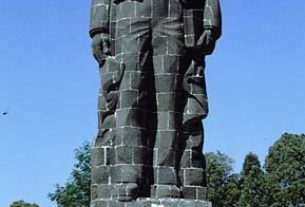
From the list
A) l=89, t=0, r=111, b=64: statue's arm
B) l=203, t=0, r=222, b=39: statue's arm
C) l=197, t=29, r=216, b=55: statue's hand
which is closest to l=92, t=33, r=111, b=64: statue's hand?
l=89, t=0, r=111, b=64: statue's arm

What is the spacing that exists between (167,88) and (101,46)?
6.11ft

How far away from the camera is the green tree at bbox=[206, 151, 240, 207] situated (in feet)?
161

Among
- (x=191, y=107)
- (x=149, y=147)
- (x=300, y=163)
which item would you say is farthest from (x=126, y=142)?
(x=300, y=163)

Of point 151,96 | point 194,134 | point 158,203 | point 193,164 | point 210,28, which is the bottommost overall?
point 158,203

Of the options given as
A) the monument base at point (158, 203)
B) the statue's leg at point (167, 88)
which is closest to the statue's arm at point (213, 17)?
the statue's leg at point (167, 88)

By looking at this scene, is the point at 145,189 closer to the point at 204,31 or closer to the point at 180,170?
the point at 180,170

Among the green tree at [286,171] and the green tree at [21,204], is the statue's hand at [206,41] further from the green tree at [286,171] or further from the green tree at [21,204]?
the green tree at [21,204]

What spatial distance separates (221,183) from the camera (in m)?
51.8

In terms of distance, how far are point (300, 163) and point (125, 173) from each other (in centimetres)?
3401

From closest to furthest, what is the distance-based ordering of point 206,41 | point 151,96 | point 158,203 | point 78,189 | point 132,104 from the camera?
1. point 158,203
2. point 132,104
3. point 151,96
4. point 206,41
5. point 78,189

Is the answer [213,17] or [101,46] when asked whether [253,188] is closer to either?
[213,17]

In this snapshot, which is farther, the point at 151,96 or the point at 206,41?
the point at 206,41

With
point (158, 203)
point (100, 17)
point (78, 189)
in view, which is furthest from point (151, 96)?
point (78, 189)

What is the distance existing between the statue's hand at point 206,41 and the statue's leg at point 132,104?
1.15m
